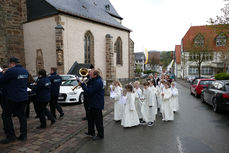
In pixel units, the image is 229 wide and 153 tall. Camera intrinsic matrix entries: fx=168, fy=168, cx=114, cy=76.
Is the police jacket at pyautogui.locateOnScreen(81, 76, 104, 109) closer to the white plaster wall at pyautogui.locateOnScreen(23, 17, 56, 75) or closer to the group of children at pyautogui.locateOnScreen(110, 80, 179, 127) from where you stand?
the group of children at pyautogui.locateOnScreen(110, 80, 179, 127)

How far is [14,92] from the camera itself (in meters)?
4.16

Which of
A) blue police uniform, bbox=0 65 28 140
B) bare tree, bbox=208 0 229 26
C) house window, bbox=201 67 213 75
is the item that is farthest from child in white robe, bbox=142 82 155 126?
house window, bbox=201 67 213 75

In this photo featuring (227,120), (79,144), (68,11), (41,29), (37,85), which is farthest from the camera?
(41,29)

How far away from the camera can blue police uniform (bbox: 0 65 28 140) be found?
13.3ft

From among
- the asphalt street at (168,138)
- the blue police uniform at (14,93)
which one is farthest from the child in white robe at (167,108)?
the blue police uniform at (14,93)

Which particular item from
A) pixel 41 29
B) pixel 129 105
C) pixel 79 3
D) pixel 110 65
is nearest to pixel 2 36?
pixel 41 29

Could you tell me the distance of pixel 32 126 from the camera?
221 inches

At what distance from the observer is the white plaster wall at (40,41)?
55.2 ft

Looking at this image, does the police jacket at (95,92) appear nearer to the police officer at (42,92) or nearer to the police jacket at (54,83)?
the police officer at (42,92)

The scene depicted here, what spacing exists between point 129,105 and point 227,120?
12.9 ft

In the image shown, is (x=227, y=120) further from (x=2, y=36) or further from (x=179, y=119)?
(x=2, y=36)

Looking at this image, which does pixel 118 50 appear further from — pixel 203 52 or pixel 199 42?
pixel 203 52

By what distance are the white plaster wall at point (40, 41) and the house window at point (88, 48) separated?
3.94 metres

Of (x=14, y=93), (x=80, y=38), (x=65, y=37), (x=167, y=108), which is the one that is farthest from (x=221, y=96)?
(x=80, y=38)
